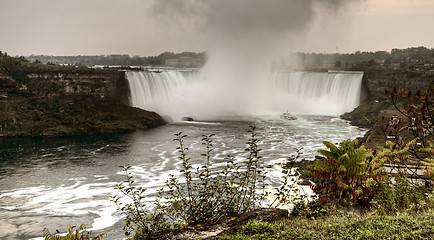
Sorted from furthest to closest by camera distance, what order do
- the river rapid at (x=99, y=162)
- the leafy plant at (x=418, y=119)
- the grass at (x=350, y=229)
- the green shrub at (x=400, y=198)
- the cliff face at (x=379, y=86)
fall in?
the cliff face at (x=379, y=86) → the river rapid at (x=99, y=162) → the green shrub at (x=400, y=198) → the leafy plant at (x=418, y=119) → the grass at (x=350, y=229)

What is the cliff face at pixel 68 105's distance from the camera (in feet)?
141

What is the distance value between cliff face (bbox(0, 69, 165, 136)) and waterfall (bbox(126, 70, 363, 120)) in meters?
3.88

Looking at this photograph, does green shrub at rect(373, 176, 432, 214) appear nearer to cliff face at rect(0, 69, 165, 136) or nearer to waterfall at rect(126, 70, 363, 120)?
cliff face at rect(0, 69, 165, 136)

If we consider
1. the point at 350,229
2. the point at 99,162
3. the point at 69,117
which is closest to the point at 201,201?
the point at 350,229

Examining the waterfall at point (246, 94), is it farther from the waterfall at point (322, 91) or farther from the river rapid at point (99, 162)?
the river rapid at point (99, 162)

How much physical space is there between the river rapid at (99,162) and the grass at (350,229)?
3.89 meters

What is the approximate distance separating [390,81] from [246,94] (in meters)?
24.6

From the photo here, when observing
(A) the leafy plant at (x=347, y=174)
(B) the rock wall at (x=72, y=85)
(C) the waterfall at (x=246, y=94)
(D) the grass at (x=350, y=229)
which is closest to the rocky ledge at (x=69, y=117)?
(B) the rock wall at (x=72, y=85)

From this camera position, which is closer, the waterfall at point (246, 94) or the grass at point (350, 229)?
the grass at point (350, 229)

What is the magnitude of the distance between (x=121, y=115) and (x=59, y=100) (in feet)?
32.4

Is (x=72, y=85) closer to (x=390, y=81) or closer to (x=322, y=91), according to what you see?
(x=322, y=91)

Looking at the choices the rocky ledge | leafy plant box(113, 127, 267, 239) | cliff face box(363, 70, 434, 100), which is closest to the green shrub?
leafy plant box(113, 127, 267, 239)

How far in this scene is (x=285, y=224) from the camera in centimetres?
645

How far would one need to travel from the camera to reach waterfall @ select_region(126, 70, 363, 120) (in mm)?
52781
